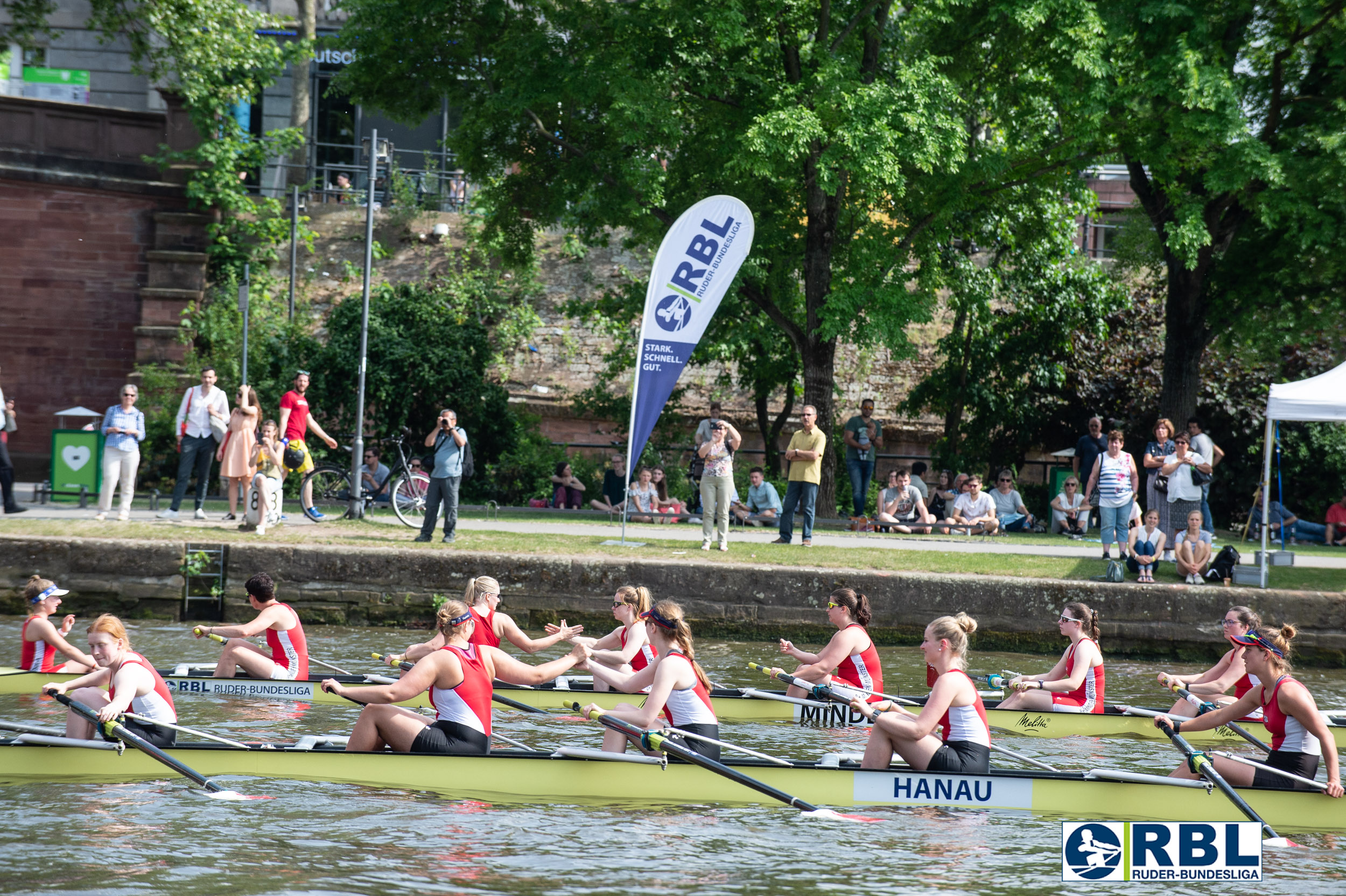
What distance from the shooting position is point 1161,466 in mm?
15633

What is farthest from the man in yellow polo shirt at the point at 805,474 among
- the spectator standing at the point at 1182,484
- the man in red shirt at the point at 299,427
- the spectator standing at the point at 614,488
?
the man in red shirt at the point at 299,427

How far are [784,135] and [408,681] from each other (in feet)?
36.0

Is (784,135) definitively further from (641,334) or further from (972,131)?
(972,131)

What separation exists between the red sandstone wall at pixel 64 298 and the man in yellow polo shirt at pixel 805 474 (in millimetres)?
13577

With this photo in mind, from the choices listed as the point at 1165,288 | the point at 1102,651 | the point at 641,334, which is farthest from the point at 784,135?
the point at 1165,288

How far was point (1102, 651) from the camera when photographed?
45.4ft

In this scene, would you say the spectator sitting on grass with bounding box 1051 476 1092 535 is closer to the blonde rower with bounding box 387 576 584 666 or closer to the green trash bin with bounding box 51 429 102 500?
the blonde rower with bounding box 387 576 584 666

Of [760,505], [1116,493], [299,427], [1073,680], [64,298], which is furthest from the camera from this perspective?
[64,298]

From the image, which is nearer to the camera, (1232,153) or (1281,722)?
(1281,722)

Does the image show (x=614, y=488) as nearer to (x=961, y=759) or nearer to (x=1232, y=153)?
(x=1232, y=153)

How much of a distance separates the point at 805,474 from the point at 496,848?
889 cm

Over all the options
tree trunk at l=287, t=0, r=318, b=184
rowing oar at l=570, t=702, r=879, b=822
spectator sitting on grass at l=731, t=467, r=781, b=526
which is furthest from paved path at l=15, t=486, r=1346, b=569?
tree trunk at l=287, t=0, r=318, b=184

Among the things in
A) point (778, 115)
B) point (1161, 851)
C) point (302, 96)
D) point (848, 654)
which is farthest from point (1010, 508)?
point (302, 96)

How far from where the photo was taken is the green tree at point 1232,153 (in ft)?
57.0
